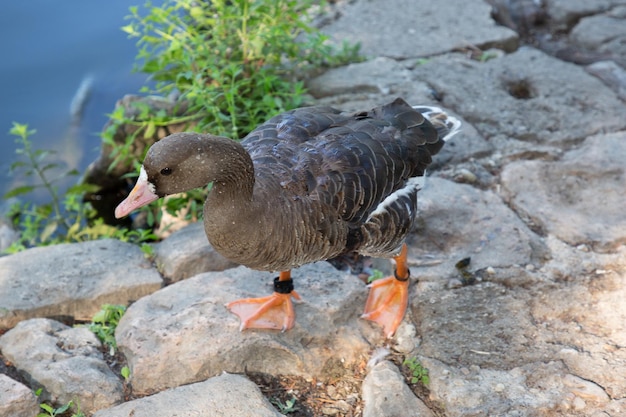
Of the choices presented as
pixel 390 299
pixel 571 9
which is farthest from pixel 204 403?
pixel 571 9

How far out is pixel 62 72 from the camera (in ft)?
22.5

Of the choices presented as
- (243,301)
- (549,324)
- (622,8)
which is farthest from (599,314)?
(622,8)

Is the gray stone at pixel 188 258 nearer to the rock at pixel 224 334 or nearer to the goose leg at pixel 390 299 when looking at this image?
the rock at pixel 224 334

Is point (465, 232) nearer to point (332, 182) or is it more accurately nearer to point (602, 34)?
point (332, 182)

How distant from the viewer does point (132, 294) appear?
156 inches

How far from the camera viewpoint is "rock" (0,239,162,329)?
3.79 meters

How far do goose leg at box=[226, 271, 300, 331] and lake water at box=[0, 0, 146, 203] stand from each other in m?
3.21

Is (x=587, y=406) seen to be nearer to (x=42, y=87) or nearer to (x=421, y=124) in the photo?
(x=421, y=124)

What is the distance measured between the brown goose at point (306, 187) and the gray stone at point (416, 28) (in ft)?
7.32

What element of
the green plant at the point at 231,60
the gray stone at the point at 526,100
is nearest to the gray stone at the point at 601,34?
the gray stone at the point at 526,100

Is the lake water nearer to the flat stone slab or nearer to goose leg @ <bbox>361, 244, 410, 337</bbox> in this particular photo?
goose leg @ <bbox>361, 244, 410, 337</bbox>

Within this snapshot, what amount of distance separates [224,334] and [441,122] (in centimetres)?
175

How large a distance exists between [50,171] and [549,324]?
4704 millimetres

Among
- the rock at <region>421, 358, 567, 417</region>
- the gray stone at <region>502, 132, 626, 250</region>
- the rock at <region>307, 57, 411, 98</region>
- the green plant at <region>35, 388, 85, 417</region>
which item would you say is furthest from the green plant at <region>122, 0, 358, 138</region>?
the rock at <region>421, 358, 567, 417</region>
